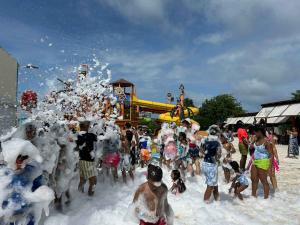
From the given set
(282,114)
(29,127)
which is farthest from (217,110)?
(29,127)

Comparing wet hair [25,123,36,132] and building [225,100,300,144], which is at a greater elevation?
building [225,100,300,144]

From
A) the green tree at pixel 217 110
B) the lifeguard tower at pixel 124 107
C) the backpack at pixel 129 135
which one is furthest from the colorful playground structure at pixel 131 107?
the green tree at pixel 217 110

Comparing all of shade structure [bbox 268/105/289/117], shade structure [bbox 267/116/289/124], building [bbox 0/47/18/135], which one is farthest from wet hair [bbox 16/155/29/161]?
shade structure [bbox 267/116/289/124]

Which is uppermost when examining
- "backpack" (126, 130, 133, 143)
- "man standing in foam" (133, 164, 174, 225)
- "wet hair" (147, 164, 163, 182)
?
"backpack" (126, 130, 133, 143)

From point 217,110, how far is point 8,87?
43735 millimetres

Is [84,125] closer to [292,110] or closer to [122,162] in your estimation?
[122,162]

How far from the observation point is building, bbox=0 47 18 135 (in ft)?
A: 45.5

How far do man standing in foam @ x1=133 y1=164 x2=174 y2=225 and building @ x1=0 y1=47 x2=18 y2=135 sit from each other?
10.7 meters

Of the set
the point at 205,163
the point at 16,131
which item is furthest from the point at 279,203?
the point at 16,131

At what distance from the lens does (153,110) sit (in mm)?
37625

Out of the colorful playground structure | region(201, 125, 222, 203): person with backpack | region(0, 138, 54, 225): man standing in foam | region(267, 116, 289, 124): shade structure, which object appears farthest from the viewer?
region(267, 116, 289, 124): shade structure

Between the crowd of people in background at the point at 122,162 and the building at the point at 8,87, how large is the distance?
550 centimetres

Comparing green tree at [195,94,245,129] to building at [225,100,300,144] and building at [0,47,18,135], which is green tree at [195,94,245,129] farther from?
building at [0,47,18,135]

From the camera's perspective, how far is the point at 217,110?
56.5 m
